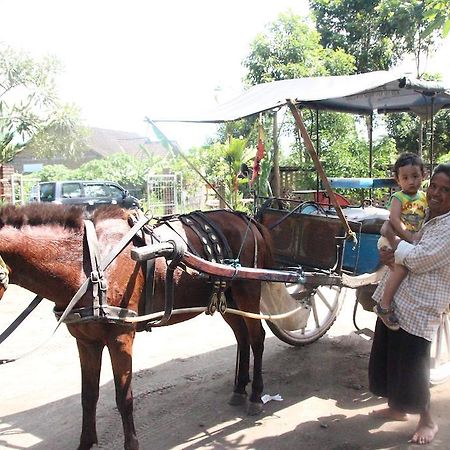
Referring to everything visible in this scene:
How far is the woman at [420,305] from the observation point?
298 cm

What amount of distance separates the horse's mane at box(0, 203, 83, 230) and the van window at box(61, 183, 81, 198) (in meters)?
14.2

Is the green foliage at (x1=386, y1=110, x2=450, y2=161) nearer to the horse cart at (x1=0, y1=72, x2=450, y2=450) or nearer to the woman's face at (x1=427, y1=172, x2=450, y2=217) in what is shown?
the horse cart at (x1=0, y1=72, x2=450, y2=450)

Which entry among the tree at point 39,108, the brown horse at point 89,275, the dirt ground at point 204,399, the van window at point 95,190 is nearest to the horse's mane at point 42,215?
the brown horse at point 89,275

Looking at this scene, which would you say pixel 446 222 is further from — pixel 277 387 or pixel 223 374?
pixel 223 374

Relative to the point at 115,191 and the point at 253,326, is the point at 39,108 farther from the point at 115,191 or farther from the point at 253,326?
the point at 253,326

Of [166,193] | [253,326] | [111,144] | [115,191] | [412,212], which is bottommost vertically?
[253,326]


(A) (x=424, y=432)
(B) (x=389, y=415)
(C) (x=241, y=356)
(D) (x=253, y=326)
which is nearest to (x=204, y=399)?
(C) (x=241, y=356)

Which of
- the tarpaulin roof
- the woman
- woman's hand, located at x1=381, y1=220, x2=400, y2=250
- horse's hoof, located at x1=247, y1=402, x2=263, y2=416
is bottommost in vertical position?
horse's hoof, located at x1=247, y1=402, x2=263, y2=416

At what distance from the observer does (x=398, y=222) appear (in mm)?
3430

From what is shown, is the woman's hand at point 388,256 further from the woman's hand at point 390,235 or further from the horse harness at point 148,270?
the horse harness at point 148,270

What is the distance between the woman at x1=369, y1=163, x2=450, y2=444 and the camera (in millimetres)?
2980

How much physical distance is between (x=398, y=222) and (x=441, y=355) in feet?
5.11

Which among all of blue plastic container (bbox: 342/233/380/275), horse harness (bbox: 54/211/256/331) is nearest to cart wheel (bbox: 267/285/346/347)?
blue plastic container (bbox: 342/233/380/275)

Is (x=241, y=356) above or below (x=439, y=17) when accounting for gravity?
below
